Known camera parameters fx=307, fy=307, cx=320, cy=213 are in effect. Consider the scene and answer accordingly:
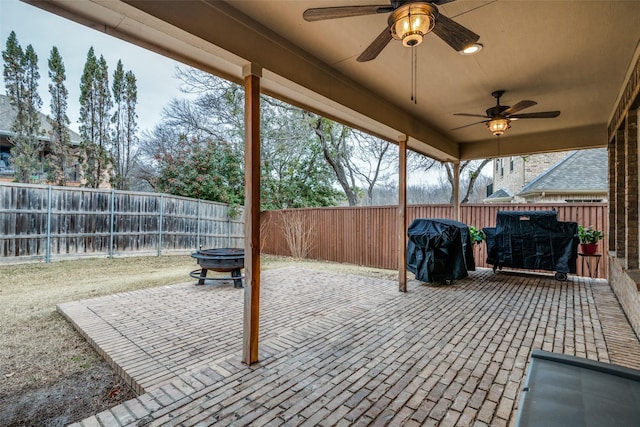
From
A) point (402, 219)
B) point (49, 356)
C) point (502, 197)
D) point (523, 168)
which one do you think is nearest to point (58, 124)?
point (49, 356)

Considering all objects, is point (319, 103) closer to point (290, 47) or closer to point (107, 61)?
point (290, 47)

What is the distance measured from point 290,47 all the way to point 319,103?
30.1 inches

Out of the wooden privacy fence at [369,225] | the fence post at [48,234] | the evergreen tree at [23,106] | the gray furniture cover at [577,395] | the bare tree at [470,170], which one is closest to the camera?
the gray furniture cover at [577,395]

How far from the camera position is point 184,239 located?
9062mm

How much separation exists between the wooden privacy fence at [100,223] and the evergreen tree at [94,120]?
2.76m

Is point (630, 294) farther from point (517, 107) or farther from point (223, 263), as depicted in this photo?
point (223, 263)

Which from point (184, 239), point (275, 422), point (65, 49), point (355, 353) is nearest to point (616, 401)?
point (275, 422)

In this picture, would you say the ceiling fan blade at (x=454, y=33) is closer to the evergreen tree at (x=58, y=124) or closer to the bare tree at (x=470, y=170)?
the bare tree at (x=470, y=170)

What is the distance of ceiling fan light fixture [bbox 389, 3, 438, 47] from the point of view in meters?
1.90

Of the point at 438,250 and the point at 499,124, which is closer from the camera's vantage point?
the point at 499,124

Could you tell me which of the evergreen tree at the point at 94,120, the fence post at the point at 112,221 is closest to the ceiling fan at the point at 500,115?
A: the fence post at the point at 112,221

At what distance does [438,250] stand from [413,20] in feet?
13.3

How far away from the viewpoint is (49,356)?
2.74 metres

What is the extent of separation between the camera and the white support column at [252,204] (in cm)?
251
